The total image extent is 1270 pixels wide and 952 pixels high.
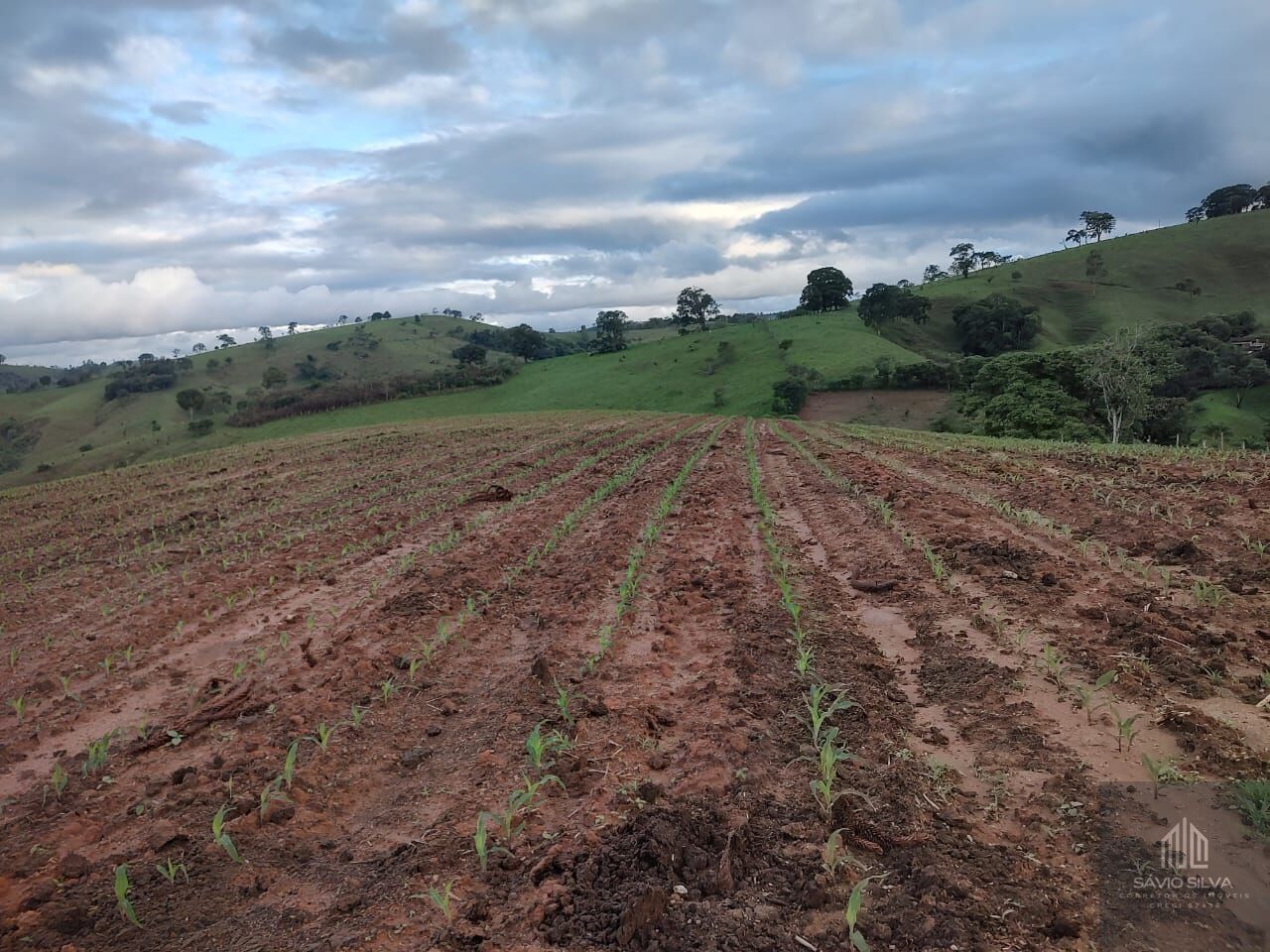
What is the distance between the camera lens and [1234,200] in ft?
357

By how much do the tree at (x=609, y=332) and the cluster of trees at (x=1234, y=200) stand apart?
345ft

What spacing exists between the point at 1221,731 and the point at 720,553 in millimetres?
5555

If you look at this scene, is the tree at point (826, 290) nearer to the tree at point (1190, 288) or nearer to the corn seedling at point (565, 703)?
the tree at point (1190, 288)

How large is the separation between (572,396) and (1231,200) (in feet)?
407

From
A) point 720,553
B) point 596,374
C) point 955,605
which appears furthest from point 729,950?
point 596,374

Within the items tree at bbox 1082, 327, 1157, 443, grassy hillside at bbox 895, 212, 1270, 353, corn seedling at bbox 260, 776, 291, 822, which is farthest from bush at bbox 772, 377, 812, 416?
corn seedling at bbox 260, 776, 291, 822

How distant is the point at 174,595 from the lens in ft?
28.1

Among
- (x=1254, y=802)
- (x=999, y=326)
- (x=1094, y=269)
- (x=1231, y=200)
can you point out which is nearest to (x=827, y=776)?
(x=1254, y=802)

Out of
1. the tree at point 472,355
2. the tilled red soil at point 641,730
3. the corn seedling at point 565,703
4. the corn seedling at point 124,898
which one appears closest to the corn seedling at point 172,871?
the tilled red soil at point 641,730

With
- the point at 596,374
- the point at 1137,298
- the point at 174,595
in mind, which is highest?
the point at 1137,298

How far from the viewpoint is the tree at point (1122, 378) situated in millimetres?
30172

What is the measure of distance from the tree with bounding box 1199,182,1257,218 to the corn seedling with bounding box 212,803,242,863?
499ft

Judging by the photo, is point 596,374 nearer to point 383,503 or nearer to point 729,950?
point 383,503

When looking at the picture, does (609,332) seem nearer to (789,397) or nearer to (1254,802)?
(789,397)
